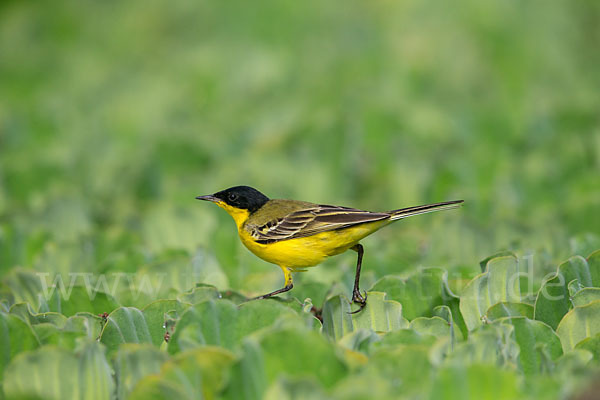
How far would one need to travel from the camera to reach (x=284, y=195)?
21.1 ft

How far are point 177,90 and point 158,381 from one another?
780 centimetres

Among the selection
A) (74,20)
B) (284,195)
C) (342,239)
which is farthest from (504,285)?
(74,20)

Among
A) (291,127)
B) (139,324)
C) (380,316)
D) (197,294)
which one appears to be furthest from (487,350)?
(291,127)

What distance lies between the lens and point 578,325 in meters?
3.19

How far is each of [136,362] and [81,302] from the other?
4.13 feet

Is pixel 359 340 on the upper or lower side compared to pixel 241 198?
lower

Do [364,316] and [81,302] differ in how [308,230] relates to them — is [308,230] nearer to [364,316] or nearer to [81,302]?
[364,316]

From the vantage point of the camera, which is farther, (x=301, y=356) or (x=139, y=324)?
(x=139, y=324)

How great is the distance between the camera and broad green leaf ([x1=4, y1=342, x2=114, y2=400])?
2.75 metres

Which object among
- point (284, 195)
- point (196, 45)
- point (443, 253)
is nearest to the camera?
point (443, 253)

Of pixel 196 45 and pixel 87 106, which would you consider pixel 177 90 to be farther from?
pixel 196 45

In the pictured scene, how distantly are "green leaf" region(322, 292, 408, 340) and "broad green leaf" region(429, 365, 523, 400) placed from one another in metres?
0.89

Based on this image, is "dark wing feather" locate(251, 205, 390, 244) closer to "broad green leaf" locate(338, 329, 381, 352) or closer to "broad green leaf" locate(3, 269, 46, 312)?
"broad green leaf" locate(338, 329, 381, 352)

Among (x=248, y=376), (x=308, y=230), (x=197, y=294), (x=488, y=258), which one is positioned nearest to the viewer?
(x=248, y=376)
